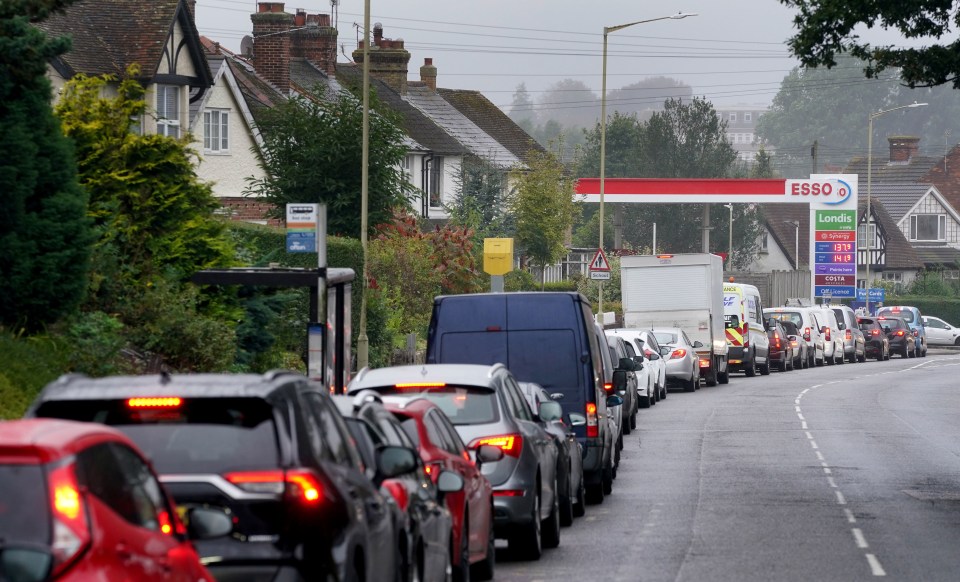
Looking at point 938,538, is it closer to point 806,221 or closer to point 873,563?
point 873,563

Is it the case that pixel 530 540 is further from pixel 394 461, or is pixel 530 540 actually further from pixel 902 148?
pixel 902 148

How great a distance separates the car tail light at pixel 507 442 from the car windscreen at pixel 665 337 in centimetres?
2746

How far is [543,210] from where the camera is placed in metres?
56.7

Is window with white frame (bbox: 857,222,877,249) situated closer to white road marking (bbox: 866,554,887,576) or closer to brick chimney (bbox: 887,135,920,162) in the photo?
brick chimney (bbox: 887,135,920,162)

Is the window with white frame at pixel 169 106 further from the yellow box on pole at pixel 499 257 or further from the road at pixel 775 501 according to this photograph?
the road at pixel 775 501

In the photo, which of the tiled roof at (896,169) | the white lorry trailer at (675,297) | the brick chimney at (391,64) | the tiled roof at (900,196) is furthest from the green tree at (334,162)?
the tiled roof at (896,169)

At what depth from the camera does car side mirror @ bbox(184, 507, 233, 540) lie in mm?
6273

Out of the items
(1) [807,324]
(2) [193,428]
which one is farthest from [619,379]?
(1) [807,324]

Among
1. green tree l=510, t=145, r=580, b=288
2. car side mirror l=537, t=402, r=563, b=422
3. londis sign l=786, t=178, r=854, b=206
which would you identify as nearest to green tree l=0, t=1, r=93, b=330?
car side mirror l=537, t=402, r=563, b=422

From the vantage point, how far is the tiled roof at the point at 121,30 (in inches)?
1486

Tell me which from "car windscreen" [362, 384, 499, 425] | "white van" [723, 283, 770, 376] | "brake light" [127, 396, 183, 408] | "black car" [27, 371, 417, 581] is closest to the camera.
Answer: "black car" [27, 371, 417, 581]

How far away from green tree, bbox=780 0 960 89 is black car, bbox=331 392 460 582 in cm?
1002

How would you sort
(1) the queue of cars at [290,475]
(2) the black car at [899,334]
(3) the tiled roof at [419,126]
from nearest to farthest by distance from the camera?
(1) the queue of cars at [290,475] < (3) the tiled roof at [419,126] < (2) the black car at [899,334]

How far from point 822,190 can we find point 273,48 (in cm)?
2744
